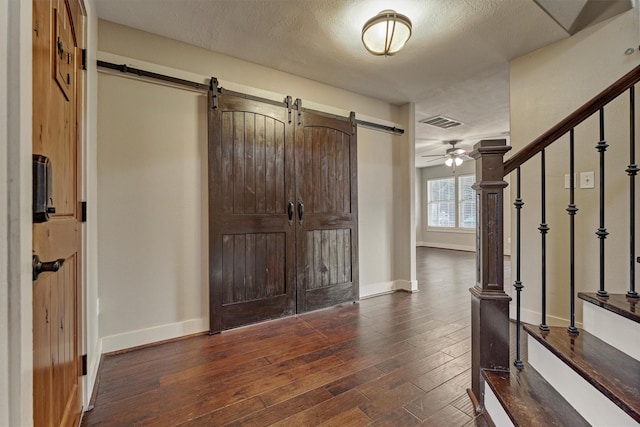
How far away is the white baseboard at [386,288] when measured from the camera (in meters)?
3.60

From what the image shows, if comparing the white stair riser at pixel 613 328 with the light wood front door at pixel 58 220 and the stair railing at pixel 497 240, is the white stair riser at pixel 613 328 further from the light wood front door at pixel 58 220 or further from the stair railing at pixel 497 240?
the light wood front door at pixel 58 220

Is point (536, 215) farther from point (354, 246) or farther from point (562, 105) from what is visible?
point (354, 246)

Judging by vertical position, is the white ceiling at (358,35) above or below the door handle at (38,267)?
above

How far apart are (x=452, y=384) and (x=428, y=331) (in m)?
0.82

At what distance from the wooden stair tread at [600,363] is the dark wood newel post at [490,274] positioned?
0.19 meters

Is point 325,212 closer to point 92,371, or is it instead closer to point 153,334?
point 153,334

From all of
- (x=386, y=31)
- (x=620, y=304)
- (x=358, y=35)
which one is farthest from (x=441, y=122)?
(x=620, y=304)

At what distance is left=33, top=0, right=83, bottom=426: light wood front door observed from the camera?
886mm

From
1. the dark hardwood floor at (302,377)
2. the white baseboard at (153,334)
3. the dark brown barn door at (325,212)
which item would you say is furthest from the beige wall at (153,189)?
the dark brown barn door at (325,212)

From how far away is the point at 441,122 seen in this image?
4656 mm

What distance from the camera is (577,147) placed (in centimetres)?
239

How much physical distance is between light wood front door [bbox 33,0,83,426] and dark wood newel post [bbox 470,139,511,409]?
175cm

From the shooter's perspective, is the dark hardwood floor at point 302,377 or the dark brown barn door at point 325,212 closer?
the dark hardwood floor at point 302,377

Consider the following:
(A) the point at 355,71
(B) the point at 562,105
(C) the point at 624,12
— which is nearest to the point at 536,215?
(B) the point at 562,105
